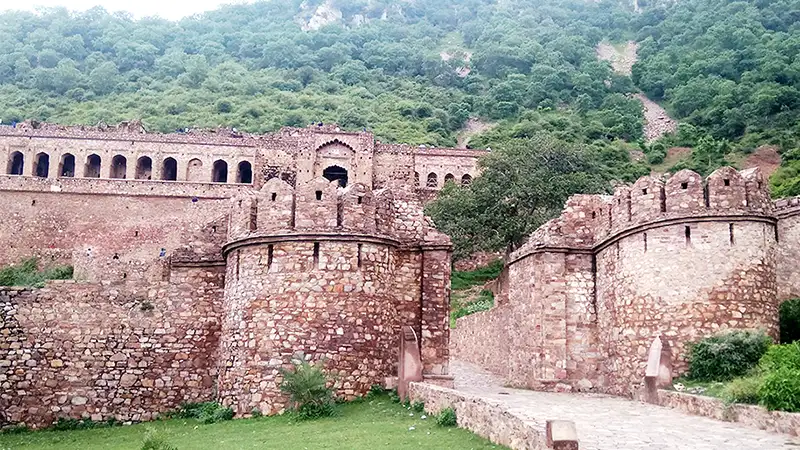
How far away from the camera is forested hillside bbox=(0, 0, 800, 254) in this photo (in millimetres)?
45944

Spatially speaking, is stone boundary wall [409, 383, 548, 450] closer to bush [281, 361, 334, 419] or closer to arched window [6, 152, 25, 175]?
bush [281, 361, 334, 419]

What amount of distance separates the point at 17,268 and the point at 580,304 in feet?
130

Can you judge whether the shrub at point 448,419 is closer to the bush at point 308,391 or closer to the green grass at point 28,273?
the bush at point 308,391

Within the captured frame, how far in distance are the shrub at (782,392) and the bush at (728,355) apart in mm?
2596

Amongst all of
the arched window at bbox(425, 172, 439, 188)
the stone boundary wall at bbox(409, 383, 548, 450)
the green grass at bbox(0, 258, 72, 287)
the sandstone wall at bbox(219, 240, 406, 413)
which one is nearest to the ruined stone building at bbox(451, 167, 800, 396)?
the sandstone wall at bbox(219, 240, 406, 413)

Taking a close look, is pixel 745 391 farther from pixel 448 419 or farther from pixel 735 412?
pixel 448 419

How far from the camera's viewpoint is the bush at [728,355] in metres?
12.5

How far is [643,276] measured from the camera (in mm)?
14289


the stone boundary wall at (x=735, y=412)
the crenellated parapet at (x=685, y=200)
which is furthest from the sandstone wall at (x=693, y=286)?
the stone boundary wall at (x=735, y=412)

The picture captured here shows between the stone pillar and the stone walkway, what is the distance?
1.36 metres

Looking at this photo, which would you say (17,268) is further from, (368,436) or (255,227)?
(368,436)

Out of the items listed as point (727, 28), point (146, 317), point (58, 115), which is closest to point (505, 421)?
point (146, 317)

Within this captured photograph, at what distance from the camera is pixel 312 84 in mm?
101000

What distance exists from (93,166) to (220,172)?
27.6 feet
